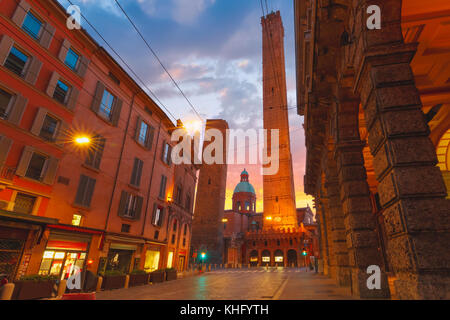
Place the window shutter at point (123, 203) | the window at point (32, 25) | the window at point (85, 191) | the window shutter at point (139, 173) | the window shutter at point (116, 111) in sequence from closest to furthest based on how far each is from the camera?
the window at point (32, 25), the window at point (85, 191), the window shutter at point (123, 203), the window shutter at point (116, 111), the window shutter at point (139, 173)

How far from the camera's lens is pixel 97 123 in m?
15.9

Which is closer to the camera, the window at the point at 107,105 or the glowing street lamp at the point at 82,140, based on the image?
the glowing street lamp at the point at 82,140

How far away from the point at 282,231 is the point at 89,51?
145ft

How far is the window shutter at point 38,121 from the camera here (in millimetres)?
11741

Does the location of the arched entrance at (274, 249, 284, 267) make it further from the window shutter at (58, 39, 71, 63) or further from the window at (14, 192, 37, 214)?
the window shutter at (58, 39, 71, 63)

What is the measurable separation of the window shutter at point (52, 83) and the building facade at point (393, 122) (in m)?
13.1

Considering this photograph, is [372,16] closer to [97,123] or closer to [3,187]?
[3,187]

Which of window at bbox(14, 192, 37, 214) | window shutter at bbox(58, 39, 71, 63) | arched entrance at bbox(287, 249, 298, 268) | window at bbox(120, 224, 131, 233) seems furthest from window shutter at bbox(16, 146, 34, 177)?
arched entrance at bbox(287, 249, 298, 268)

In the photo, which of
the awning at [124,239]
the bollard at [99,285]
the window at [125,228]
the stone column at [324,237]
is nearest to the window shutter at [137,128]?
the window at [125,228]

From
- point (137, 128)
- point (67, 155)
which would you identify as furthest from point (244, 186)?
point (67, 155)

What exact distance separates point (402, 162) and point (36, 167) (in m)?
14.9

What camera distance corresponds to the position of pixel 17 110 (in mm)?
11125

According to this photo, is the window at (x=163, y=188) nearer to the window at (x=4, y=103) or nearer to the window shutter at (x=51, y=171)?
the window shutter at (x=51, y=171)

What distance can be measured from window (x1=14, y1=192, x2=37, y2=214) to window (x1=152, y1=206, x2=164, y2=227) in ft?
34.2
